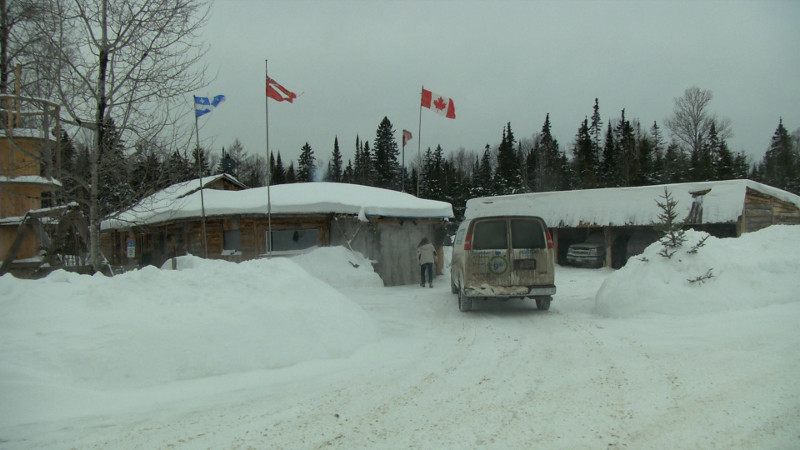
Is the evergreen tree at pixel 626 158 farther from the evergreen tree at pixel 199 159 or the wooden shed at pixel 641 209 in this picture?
the evergreen tree at pixel 199 159

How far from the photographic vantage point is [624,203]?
77.2ft

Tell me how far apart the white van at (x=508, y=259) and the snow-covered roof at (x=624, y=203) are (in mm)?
10375

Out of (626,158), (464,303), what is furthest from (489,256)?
(626,158)

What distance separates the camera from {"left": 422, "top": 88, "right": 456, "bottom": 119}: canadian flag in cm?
2622

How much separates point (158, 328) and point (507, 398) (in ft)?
14.3

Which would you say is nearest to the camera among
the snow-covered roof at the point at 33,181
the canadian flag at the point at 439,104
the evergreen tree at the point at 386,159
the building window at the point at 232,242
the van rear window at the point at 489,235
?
the snow-covered roof at the point at 33,181

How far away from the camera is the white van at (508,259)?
408 inches

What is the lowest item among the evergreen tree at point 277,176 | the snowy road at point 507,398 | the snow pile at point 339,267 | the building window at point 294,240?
the snowy road at point 507,398

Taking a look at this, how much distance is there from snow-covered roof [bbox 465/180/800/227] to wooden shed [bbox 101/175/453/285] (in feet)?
28.0

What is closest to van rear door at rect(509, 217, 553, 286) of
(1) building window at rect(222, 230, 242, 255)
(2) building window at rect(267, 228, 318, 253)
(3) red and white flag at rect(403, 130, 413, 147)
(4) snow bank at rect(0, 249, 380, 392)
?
(4) snow bank at rect(0, 249, 380, 392)

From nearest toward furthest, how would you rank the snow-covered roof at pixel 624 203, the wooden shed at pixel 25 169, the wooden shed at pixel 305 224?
the wooden shed at pixel 25 169 < the wooden shed at pixel 305 224 < the snow-covered roof at pixel 624 203

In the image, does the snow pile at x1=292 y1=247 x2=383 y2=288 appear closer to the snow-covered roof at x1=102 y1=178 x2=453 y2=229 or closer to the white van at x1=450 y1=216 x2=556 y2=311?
the snow-covered roof at x1=102 y1=178 x2=453 y2=229

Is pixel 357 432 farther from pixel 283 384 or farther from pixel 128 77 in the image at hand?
pixel 128 77


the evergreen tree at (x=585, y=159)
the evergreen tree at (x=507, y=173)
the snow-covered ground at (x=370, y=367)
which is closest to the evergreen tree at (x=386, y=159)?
the evergreen tree at (x=507, y=173)
